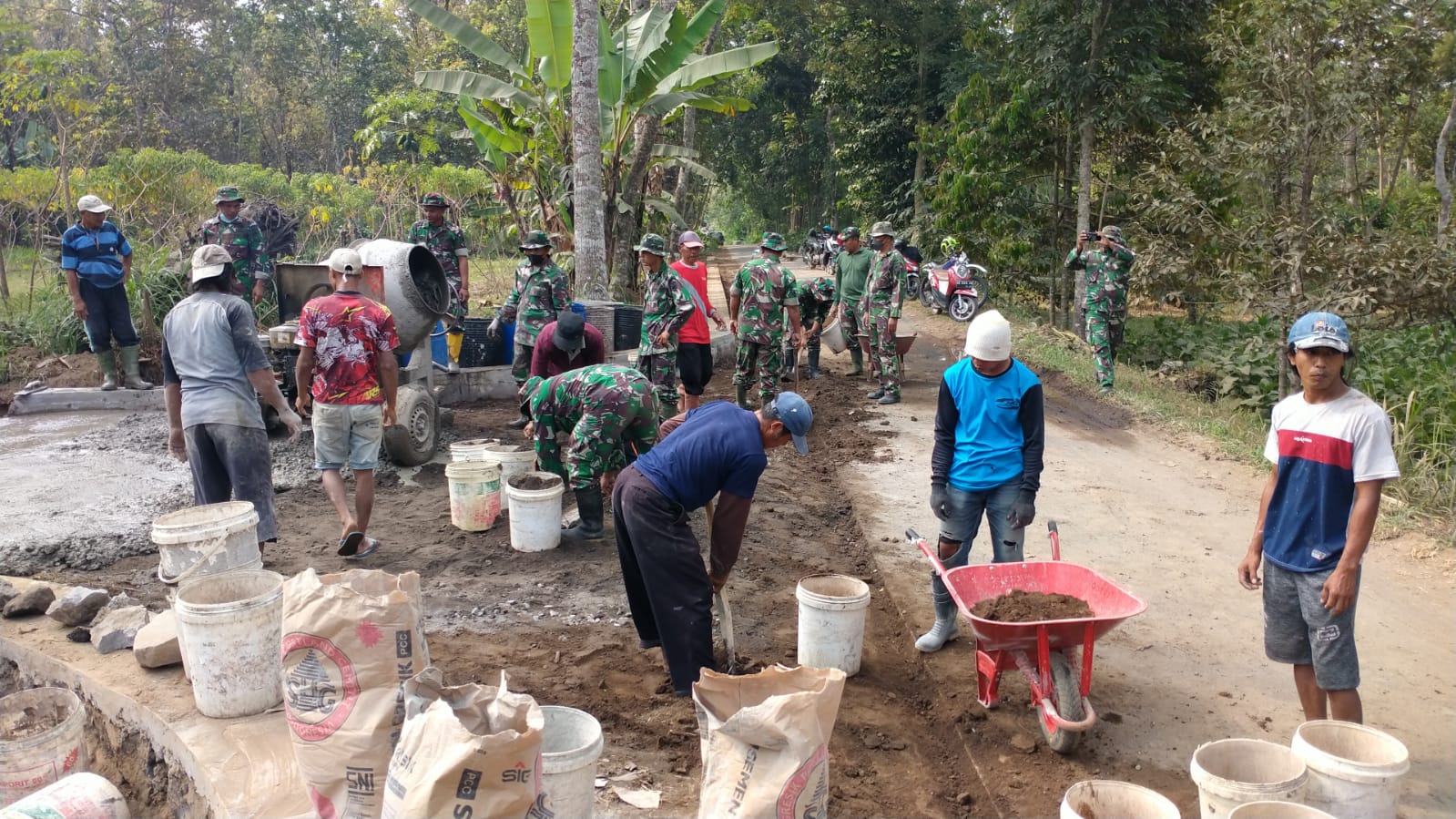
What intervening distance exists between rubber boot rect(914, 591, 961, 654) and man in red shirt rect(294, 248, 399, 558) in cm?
354

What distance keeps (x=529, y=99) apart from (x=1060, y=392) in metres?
7.59

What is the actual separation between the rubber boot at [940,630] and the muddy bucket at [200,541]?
3.35 meters

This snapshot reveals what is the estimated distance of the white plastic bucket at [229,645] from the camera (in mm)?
3684

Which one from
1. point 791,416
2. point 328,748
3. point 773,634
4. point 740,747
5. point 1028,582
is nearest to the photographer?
point 740,747

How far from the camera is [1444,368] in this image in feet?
35.7

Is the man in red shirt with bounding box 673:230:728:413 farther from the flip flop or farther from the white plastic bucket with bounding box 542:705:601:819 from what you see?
the white plastic bucket with bounding box 542:705:601:819

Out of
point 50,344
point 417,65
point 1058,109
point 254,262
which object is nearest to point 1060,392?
point 1058,109

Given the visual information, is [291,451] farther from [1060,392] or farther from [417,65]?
[417,65]

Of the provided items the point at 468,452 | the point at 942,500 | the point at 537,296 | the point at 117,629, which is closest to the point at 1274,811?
the point at 942,500

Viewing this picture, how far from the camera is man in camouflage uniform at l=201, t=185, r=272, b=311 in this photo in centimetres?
1048

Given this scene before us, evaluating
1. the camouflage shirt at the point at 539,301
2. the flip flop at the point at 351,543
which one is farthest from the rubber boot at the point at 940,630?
the camouflage shirt at the point at 539,301

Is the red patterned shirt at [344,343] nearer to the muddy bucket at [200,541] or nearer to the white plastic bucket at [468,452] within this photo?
the white plastic bucket at [468,452]

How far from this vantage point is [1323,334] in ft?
11.9

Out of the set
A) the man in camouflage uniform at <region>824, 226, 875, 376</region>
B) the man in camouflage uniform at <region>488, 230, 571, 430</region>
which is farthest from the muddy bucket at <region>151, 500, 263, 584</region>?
the man in camouflage uniform at <region>824, 226, 875, 376</region>
